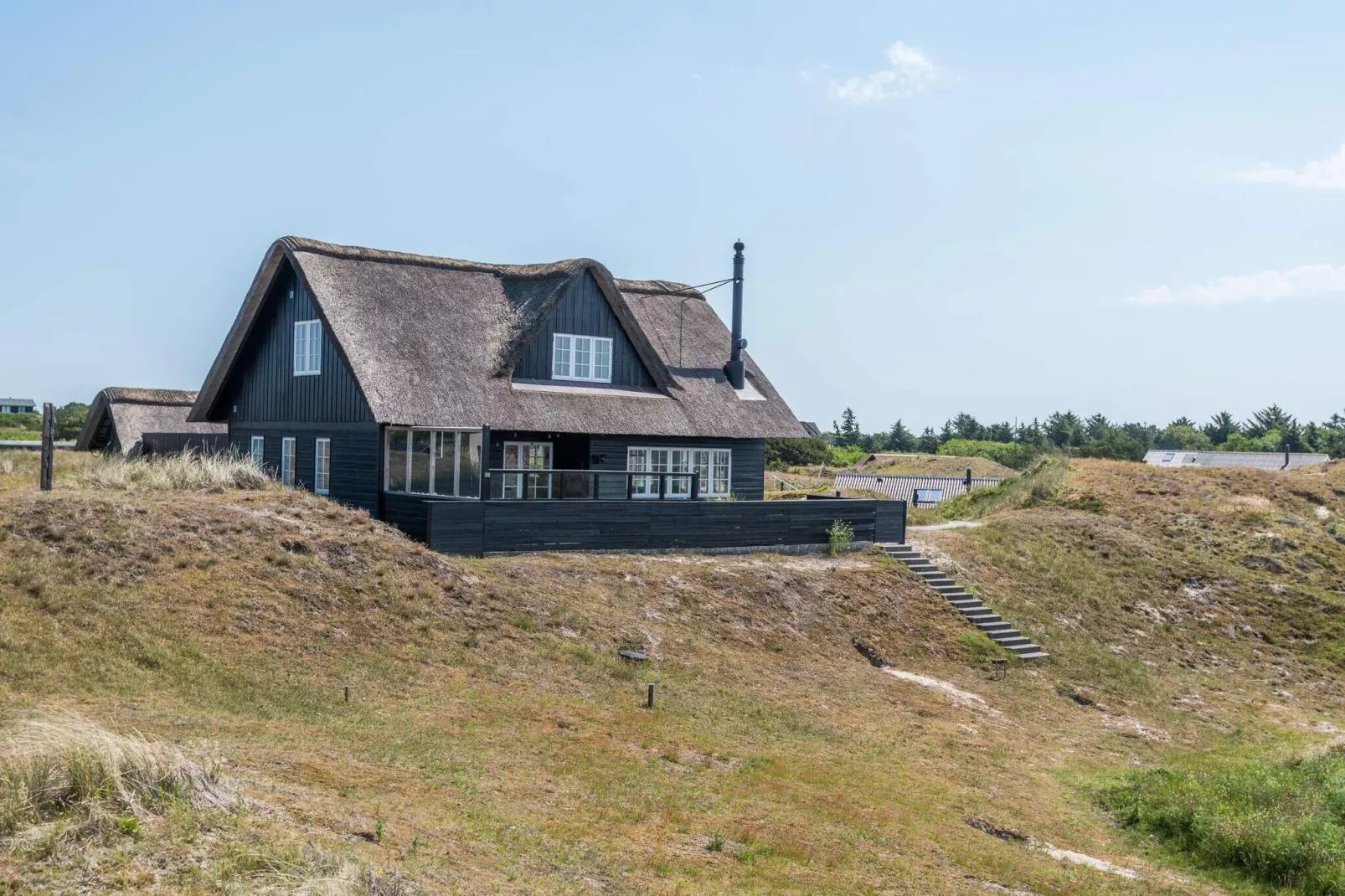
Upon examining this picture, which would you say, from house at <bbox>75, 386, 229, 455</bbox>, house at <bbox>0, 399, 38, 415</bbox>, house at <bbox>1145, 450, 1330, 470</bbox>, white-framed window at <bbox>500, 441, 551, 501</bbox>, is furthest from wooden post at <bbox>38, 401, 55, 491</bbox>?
house at <bbox>0, 399, 38, 415</bbox>

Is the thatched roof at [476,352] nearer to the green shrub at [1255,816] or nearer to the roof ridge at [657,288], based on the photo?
the roof ridge at [657,288]

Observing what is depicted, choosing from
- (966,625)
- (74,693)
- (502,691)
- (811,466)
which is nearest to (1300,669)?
(966,625)

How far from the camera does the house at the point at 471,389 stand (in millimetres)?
25891

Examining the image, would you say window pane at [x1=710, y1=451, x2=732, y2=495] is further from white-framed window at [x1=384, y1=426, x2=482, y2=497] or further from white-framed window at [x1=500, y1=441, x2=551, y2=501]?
white-framed window at [x1=384, y1=426, x2=482, y2=497]

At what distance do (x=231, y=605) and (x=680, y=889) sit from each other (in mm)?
9786

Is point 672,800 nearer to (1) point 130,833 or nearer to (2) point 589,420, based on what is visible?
(1) point 130,833

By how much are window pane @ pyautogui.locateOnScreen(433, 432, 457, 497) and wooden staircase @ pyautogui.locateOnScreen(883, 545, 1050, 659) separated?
1135 centimetres

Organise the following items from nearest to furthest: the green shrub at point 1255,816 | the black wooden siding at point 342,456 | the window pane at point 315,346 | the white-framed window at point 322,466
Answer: the green shrub at point 1255,816, the black wooden siding at point 342,456, the white-framed window at point 322,466, the window pane at point 315,346

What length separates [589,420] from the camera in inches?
1133

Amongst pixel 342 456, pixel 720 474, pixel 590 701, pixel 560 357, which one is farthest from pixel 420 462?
pixel 590 701

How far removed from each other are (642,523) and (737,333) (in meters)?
10.0

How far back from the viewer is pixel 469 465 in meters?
25.4

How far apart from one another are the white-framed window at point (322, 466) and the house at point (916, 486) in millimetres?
31766

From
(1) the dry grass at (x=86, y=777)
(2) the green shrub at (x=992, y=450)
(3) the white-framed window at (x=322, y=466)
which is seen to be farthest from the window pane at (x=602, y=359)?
(2) the green shrub at (x=992, y=450)
